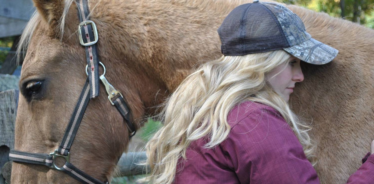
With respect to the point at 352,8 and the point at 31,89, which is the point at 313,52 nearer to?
the point at 31,89

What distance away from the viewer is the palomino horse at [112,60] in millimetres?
2135

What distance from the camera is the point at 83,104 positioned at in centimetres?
212

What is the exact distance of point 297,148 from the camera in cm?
161

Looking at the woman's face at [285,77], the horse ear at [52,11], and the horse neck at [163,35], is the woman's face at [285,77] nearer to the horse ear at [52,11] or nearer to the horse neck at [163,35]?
the horse neck at [163,35]

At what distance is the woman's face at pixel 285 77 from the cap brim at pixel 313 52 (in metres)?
0.06

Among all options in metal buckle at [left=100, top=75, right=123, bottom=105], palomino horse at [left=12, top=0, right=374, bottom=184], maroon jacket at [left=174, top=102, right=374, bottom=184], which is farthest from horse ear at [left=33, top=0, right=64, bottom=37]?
maroon jacket at [left=174, top=102, right=374, bottom=184]

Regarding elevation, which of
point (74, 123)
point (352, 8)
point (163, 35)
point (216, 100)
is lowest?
point (352, 8)

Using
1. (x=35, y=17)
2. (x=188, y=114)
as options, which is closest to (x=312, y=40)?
(x=188, y=114)

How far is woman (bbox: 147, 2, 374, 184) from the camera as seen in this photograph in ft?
5.24

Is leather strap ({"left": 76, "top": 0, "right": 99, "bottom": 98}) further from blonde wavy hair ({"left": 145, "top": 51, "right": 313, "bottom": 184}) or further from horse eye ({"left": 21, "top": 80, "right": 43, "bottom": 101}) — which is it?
blonde wavy hair ({"left": 145, "top": 51, "right": 313, "bottom": 184})

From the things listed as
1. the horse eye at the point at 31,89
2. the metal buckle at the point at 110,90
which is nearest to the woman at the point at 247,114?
the metal buckle at the point at 110,90

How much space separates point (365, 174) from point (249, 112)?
0.59 meters

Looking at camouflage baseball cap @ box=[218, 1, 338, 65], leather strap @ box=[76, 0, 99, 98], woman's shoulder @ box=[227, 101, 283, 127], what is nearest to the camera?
woman's shoulder @ box=[227, 101, 283, 127]

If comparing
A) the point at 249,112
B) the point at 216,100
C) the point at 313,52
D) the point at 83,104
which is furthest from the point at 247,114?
the point at 83,104
